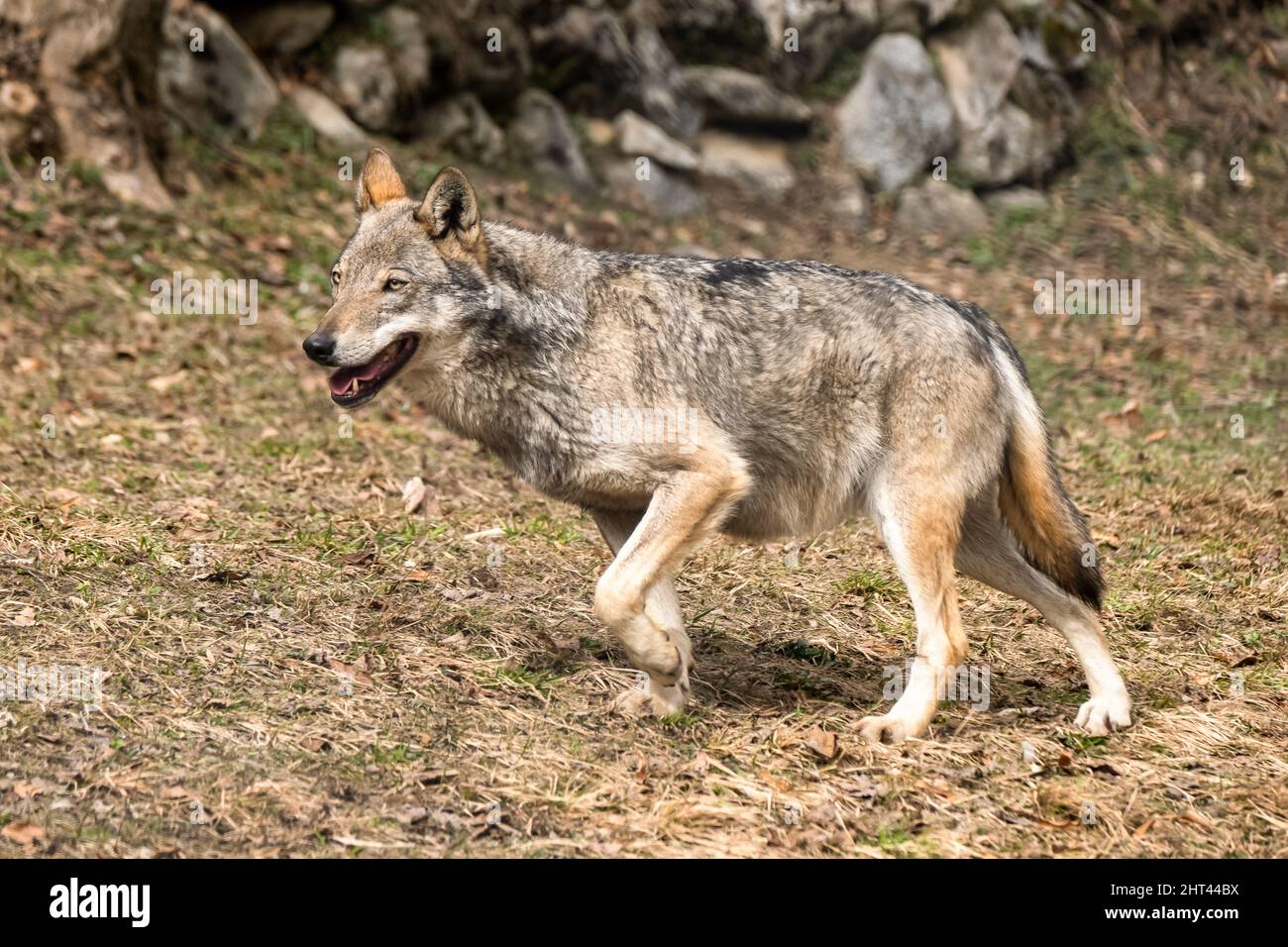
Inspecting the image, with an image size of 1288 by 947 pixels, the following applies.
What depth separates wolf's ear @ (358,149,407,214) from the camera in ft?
21.1

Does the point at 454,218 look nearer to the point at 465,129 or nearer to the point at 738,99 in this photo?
the point at 465,129

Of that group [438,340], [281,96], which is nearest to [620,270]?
[438,340]

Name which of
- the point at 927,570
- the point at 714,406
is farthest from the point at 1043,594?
the point at 714,406

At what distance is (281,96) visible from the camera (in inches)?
551

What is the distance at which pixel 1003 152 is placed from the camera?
645 inches

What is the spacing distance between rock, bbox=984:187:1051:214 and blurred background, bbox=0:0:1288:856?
0.16 feet

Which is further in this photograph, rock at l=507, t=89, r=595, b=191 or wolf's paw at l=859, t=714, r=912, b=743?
rock at l=507, t=89, r=595, b=191

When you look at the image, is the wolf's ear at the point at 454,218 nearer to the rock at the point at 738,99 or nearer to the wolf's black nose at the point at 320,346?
the wolf's black nose at the point at 320,346

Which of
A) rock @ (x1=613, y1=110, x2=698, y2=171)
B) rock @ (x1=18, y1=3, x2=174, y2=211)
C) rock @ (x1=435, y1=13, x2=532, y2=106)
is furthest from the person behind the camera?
rock @ (x1=613, y1=110, x2=698, y2=171)

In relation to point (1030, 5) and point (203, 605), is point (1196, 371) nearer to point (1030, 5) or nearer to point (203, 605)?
point (1030, 5)

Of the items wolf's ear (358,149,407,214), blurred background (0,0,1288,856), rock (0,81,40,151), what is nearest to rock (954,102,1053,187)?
blurred background (0,0,1288,856)

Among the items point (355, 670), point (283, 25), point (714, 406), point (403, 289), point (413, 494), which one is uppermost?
point (283, 25)

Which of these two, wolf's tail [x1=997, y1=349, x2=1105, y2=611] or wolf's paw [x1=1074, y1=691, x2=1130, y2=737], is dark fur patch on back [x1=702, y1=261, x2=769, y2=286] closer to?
wolf's tail [x1=997, y1=349, x2=1105, y2=611]

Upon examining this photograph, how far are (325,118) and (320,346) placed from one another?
9254mm
